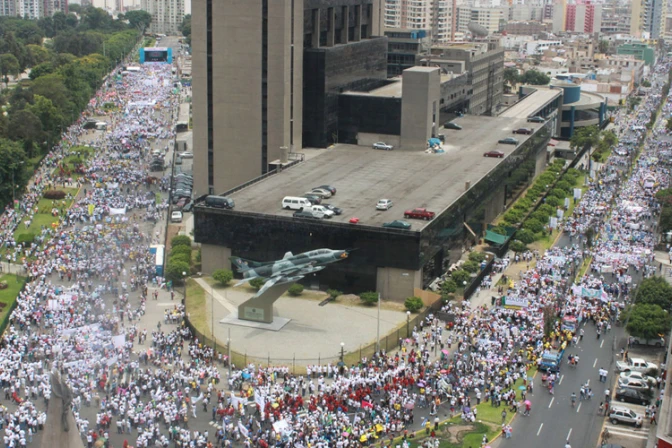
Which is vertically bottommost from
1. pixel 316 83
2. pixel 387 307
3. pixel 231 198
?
pixel 387 307

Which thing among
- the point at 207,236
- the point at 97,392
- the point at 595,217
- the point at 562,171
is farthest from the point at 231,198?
the point at 562,171

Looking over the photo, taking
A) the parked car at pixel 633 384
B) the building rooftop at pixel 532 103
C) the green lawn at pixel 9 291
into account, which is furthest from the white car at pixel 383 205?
the building rooftop at pixel 532 103

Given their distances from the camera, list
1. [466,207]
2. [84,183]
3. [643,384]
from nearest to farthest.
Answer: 1. [643,384]
2. [466,207]
3. [84,183]

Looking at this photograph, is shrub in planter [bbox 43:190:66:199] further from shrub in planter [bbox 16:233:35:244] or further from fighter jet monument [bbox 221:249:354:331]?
fighter jet monument [bbox 221:249:354:331]

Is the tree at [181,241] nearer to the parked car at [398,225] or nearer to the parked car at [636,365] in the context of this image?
the parked car at [398,225]

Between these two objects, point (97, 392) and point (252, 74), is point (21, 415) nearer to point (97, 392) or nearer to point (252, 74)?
point (97, 392)

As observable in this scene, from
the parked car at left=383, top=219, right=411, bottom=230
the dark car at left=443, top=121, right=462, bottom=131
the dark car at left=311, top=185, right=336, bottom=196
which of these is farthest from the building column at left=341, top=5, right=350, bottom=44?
the parked car at left=383, top=219, right=411, bottom=230

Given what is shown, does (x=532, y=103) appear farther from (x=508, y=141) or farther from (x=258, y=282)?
(x=258, y=282)

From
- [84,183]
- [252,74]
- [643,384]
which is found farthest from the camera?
Answer: [84,183]
